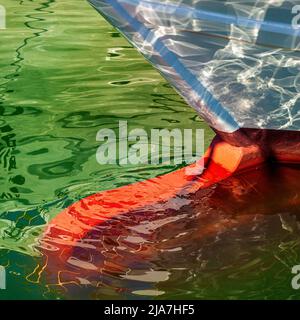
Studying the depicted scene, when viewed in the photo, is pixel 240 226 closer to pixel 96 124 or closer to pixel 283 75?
pixel 283 75

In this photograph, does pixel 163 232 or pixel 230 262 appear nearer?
pixel 230 262

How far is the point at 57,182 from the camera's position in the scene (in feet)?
12.6

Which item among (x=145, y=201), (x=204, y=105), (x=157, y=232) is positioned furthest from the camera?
(x=145, y=201)

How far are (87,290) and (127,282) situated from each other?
156 mm

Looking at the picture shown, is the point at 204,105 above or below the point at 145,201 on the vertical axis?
above

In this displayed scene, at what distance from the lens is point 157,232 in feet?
11.0

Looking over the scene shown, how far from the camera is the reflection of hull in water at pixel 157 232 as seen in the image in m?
3.04

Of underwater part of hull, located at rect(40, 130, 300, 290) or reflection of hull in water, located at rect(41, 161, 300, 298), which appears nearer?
reflection of hull in water, located at rect(41, 161, 300, 298)

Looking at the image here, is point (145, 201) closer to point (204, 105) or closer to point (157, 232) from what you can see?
point (157, 232)

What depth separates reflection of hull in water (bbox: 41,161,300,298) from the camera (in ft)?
9.97

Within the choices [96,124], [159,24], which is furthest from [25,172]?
[159,24]

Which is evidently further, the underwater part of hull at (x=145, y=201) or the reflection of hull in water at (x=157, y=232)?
the underwater part of hull at (x=145, y=201)

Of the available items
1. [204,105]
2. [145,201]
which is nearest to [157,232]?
[145,201]

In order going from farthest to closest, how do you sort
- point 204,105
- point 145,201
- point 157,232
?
point 145,201, point 204,105, point 157,232
